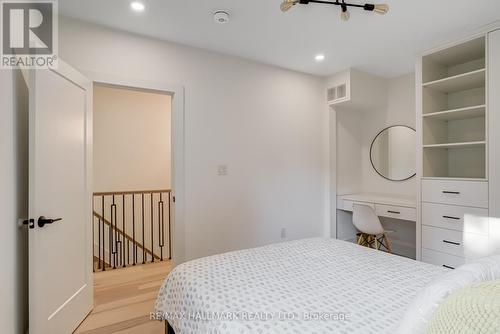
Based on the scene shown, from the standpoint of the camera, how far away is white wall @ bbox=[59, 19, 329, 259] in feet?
7.96

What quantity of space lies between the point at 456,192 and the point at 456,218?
0.25 meters

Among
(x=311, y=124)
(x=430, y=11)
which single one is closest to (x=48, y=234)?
(x=311, y=124)

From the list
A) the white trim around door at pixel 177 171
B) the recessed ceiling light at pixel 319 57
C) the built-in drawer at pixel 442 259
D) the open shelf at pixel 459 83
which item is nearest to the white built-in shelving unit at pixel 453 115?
the open shelf at pixel 459 83

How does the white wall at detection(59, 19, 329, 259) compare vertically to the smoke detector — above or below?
below

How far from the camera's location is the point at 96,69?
2.26 metres

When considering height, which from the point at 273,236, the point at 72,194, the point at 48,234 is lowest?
the point at 273,236

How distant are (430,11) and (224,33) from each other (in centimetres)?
176

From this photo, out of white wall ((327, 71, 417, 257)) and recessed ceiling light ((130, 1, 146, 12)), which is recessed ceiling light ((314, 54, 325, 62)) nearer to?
white wall ((327, 71, 417, 257))

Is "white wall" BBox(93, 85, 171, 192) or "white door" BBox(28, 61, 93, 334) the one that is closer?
"white door" BBox(28, 61, 93, 334)

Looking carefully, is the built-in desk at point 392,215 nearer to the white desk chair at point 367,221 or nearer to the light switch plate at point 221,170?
the white desk chair at point 367,221

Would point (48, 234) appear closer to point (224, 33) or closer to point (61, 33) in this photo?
point (61, 33)

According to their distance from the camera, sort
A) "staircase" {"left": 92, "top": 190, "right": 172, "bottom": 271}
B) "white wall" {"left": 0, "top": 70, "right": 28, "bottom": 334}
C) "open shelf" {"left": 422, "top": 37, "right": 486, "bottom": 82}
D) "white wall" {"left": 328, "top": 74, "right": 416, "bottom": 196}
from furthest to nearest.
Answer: "staircase" {"left": 92, "top": 190, "right": 172, "bottom": 271} → "white wall" {"left": 328, "top": 74, "right": 416, "bottom": 196} → "open shelf" {"left": 422, "top": 37, "right": 486, "bottom": 82} → "white wall" {"left": 0, "top": 70, "right": 28, "bottom": 334}

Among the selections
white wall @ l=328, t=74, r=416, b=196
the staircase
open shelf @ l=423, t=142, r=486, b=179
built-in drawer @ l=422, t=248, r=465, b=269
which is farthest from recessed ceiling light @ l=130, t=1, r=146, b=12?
built-in drawer @ l=422, t=248, r=465, b=269

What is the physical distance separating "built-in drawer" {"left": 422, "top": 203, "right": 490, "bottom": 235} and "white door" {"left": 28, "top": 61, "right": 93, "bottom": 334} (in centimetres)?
328
